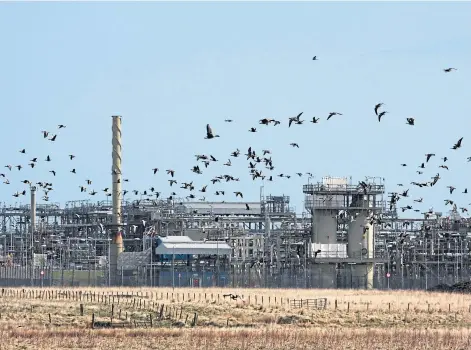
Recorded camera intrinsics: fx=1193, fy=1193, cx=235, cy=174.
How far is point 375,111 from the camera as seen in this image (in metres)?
52.6

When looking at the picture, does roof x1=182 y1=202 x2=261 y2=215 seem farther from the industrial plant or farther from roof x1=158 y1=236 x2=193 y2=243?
roof x1=158 y1=236 x2=193 y2=243

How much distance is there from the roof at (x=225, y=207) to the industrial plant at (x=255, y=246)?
17 cm

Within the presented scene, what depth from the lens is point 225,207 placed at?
465 ft

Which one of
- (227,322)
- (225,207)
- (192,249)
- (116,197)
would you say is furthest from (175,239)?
(227,322)

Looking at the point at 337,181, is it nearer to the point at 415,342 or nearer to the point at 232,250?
the point at 232,250

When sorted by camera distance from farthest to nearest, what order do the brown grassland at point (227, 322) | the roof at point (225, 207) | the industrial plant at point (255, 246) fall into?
→ the roof at point (225, 207) < the industrial plant at point (255, 246) < the brown grassland at point (227, 322)

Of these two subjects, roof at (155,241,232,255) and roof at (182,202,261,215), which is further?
roof at (182,202,261,215)

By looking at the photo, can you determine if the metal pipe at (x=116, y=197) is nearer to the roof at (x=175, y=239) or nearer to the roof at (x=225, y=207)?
the roof at (x=175, y=239)

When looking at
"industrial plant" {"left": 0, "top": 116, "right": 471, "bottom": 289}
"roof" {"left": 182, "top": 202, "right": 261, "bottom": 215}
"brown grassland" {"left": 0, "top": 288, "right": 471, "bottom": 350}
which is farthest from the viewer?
"roof" {"left": 182, "top": 202, "right": 261, "bottom": 215}

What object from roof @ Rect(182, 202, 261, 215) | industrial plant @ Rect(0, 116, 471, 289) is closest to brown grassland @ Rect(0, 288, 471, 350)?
industrial plant @ Rect(0, 116, 471, 289)

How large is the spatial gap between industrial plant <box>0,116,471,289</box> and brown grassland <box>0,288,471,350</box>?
2205 centimetres

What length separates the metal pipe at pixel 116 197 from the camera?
119750 mm

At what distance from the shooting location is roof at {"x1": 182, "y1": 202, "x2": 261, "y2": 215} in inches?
5453

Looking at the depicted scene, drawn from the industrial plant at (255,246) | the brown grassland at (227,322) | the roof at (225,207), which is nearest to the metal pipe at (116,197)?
the industrial plant at (255,246)
